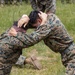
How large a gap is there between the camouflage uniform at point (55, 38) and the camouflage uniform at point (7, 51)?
133mm

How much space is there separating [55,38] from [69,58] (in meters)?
0.29

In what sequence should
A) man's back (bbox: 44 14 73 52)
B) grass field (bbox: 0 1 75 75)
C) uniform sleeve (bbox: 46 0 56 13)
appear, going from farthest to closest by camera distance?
uniform sleeve (bbox: 46 0 56 13), grass field (bbox: 0 1 75 75), man's back (bbox: 44 14 73 52)

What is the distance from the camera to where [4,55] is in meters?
4.30

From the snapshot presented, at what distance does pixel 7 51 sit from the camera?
14.1 ft

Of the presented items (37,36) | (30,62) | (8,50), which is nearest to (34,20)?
(37,36)

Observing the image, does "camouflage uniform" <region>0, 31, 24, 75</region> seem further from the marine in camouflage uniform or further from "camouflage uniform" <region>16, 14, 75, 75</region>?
"camouflage uniform" <region>16, 14, 75, 75</region>

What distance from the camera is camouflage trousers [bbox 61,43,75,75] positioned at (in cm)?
425

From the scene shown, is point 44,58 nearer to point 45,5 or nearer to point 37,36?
point 45,5

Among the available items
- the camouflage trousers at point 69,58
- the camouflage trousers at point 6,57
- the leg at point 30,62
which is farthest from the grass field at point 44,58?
the camouflage trousers at point 6,57

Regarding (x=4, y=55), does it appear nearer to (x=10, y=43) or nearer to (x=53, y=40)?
(x=10, y=43)

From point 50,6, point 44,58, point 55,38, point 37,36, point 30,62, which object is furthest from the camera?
point 50,6

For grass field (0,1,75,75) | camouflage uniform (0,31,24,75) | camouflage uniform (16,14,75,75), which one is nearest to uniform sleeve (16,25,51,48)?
camouflage uniform (16,14,75,75)

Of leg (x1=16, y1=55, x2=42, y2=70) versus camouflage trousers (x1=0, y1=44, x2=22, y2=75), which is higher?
camouflage trousers (x1=0, y1=44, x2=22, y2=75)

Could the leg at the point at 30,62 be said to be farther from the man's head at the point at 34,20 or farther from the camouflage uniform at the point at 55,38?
the man's head at the point at 34,20
